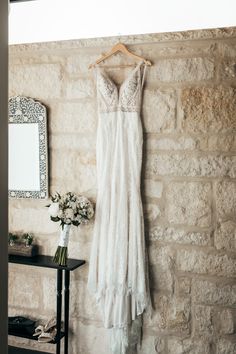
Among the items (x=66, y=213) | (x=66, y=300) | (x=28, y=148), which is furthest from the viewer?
(x=28, y=148)

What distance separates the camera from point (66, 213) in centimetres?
256

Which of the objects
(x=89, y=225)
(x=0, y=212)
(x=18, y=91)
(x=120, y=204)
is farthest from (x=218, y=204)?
(x=0, y=212)

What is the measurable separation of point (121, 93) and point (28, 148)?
83 cm

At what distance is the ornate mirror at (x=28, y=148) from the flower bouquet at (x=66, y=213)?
301 millimetres

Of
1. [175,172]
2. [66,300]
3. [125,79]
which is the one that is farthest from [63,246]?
[125,79]

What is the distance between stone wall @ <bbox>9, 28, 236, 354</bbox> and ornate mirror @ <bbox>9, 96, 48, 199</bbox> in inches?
3.8

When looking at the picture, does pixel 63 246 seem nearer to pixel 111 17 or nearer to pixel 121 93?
pixel 121 93

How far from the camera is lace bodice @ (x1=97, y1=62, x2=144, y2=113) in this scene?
8.42 feet

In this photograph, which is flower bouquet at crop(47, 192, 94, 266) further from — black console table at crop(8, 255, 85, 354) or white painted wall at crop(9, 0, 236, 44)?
white painted wall at crop(9, 0, 236, 44)

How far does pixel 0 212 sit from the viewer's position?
52 cm

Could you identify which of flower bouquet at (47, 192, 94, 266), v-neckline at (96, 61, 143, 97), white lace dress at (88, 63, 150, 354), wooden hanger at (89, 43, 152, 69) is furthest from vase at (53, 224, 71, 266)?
wooden hanger at (89, 43, 152, 69)

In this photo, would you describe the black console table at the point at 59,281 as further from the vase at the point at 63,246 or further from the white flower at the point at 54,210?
the white flower at the point at 54,210

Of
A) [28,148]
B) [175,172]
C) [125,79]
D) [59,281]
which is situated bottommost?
[59,281]

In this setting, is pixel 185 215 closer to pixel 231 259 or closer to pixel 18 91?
pixel 231 259
